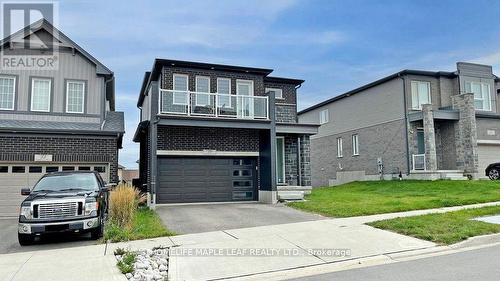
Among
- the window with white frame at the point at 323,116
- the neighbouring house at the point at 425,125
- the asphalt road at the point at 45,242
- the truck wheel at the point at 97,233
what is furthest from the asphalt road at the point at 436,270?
→ the window with white frame at the point at 323,116

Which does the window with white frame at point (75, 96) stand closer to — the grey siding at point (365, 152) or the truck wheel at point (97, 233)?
the truck wheel at point (97, 233)

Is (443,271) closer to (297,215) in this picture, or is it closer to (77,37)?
(297,215)

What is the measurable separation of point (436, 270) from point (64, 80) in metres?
16.5

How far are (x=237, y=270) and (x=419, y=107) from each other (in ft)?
67.7

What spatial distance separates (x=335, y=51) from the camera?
76.0ft

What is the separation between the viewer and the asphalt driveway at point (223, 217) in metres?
12.0

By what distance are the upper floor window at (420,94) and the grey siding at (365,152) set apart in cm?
142

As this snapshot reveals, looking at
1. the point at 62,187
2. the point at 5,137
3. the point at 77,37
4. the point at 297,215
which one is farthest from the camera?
the point at 77,37

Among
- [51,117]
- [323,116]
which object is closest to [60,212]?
[51,117]

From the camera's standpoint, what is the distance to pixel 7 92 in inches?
665

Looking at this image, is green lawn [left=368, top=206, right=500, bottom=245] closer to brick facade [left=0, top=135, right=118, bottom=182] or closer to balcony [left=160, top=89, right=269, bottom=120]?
balcony [left=160, top=89, right=269, bottom=120]

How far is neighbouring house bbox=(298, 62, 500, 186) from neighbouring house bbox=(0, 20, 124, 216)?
16.7 meters

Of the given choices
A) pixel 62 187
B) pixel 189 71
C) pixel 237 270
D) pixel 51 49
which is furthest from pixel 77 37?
pixel 237 270

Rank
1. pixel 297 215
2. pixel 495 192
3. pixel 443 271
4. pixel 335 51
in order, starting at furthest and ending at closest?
1. pixel 335 51
2. pixel 495 192
3. pixel 297 215
4. pixel 443 271
